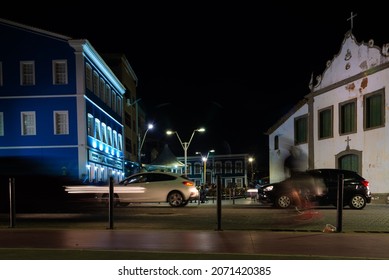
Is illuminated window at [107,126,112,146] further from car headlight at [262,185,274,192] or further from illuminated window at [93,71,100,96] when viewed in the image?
car headlight at [262,185,274,192]

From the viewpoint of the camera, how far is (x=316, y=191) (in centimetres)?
1812

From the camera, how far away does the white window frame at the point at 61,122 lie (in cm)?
3291

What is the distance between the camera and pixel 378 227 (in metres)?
11.3

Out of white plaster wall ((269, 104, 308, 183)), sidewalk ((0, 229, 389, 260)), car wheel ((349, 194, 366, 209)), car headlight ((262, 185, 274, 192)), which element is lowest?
car wheel ((349, 194, 366, 209))

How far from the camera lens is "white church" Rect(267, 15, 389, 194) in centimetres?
2527

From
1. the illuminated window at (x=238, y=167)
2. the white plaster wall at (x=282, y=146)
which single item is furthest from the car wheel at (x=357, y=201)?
the illuminated window at (x=238, y=167)

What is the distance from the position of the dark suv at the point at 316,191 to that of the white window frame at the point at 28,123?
20316 mm

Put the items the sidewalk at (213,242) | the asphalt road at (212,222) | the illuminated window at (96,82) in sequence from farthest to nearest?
1. the illuminated window at (96,82)
2. the asphalt road at (212,222)
3. the sidewalk at (213,242)

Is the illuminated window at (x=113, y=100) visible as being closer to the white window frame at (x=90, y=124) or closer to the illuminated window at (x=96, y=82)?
the illuminated window at (x=96, y=82)

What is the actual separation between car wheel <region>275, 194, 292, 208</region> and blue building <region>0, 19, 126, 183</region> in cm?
1803

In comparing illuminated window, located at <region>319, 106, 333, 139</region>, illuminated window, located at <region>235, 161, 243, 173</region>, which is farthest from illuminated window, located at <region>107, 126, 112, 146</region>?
illuminated window, located at <region>235, 161, 243, 173</region>

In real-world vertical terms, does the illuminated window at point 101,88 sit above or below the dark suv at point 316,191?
above

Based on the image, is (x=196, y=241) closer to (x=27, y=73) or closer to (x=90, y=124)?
(x=90, y=124)

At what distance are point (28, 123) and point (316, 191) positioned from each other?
22485 mm
